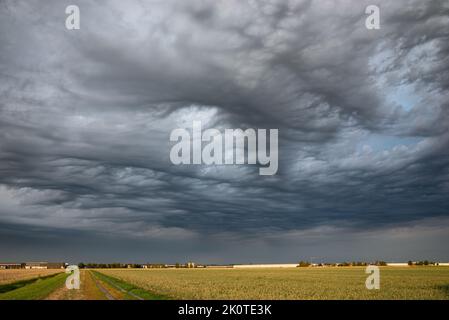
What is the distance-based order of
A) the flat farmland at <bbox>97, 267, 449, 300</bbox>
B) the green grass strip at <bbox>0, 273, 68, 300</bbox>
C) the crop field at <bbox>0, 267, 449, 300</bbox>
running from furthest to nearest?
1. the green grass strip at <bbox>0, 273, 68, 300</bbox>
2. the flat farmland at <bbox>97, 267, 449, 300</bbox>
3. the crop field at <bbox>0, 267, 449, 300</bbox>

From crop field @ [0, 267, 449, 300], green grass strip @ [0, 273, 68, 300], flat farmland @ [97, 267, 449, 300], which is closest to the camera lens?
crop field @ [0, 267, 449, 300]

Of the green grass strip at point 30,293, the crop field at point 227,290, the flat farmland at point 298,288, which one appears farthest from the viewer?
the green grass strip at point 30,293

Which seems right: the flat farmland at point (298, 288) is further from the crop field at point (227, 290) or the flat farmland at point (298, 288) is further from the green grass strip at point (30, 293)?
the green grass strip at point (30, 293)

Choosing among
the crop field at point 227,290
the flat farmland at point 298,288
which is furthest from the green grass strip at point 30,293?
the flat farmland at point 298,288

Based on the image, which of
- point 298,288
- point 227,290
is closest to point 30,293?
point 227,290

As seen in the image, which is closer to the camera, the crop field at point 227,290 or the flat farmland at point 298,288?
the crop field at point 227,290

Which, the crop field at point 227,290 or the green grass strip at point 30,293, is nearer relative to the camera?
the crop field at point 227,290

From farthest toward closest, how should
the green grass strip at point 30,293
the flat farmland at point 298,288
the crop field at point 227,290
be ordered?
the green grass strip at point 30,293 → the flat farmland at point 298,288 → the crop field at point 227,290

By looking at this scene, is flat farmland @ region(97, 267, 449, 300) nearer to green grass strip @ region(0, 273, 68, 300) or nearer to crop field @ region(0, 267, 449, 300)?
crop field @ region(0, 267, 449, 300)

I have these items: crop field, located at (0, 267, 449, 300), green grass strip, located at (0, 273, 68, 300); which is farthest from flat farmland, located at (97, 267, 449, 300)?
green grass strip, located at (0, 273, 68, 300)

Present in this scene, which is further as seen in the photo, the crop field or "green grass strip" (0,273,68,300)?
"green grass strip" (0,273,68,300)
